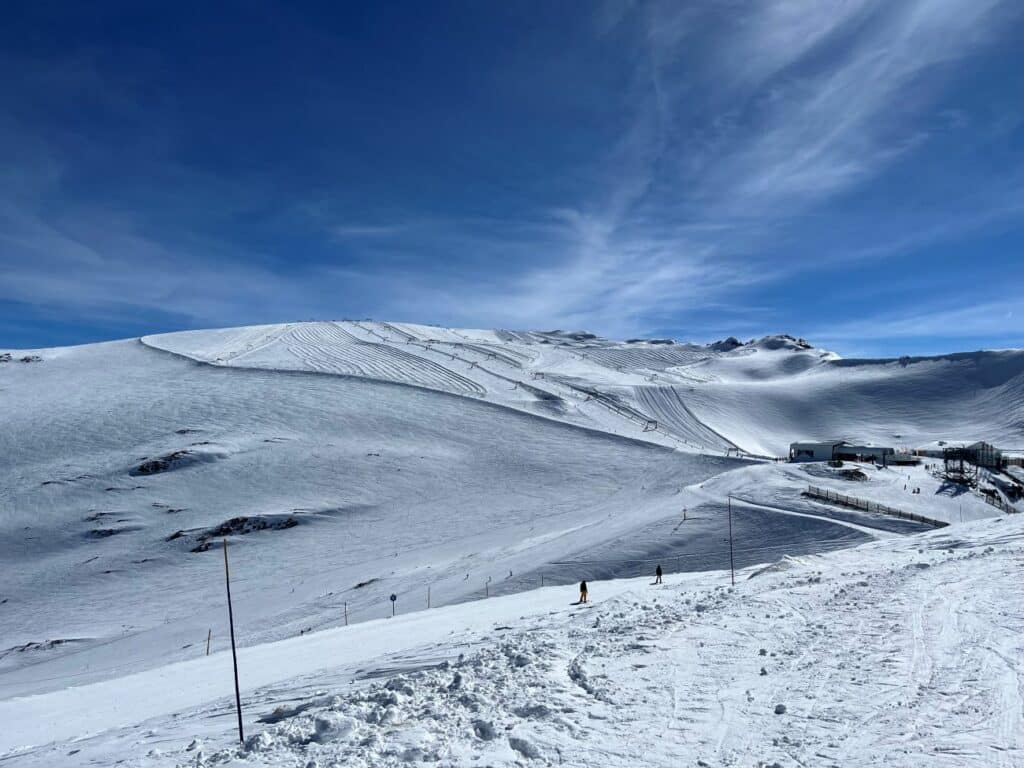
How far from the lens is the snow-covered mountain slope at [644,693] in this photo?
7598mm

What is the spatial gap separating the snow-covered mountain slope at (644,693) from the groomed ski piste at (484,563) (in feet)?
0.21

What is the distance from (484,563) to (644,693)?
72.9ft

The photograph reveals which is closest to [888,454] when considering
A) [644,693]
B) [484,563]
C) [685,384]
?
[484,563]

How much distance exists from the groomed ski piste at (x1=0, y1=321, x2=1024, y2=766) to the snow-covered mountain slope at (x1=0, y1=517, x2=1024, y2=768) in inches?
2.5

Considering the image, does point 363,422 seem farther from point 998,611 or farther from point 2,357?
point 2,357

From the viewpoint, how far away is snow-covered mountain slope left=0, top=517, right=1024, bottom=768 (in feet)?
24.9

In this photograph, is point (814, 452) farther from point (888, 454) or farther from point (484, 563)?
point (484, 563)

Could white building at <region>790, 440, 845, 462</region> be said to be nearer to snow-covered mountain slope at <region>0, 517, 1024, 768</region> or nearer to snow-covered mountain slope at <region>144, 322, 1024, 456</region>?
snow-covered mountain slope at <region>144, 322, 1024, 456</region>

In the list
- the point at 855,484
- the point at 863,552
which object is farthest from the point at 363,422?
the point at 863,552

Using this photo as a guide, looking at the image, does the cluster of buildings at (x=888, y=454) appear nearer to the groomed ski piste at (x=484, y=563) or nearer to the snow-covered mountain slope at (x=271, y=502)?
the groomed ski piste at (x=484, y=563)

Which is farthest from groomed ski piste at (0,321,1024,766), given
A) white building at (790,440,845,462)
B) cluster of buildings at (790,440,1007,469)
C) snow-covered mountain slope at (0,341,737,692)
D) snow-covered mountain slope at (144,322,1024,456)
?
white building at (790,440,845,462)

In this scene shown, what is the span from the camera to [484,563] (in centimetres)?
3094

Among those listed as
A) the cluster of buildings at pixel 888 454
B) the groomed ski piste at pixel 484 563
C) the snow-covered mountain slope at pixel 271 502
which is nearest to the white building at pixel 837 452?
the cluster of buildings at pixel 888 454

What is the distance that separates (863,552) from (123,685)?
2220cm
